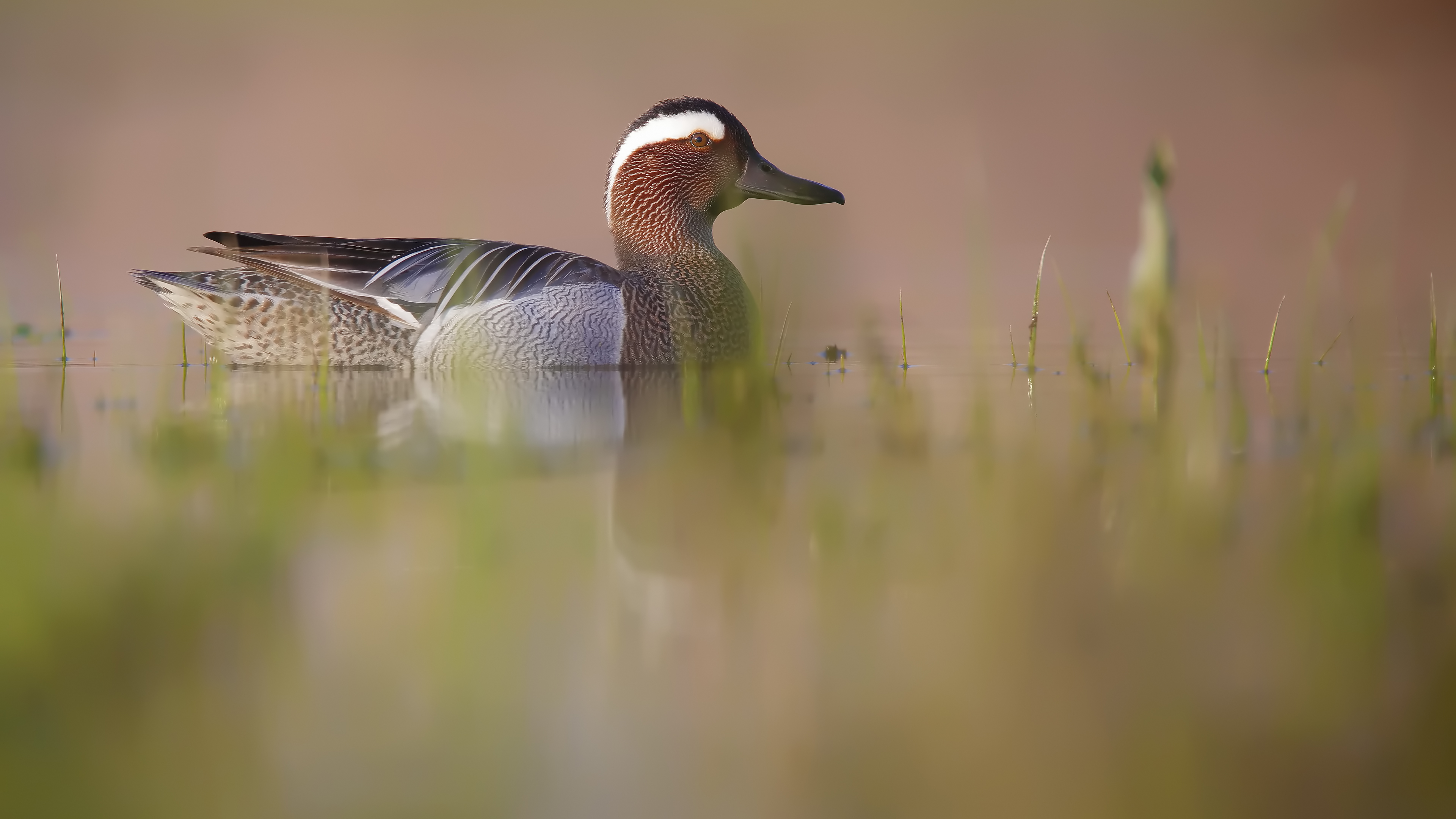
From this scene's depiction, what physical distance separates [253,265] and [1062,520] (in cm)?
496

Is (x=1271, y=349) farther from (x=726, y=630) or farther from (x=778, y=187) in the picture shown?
(x=726, y=630)

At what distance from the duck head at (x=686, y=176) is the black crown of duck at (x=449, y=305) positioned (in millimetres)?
245

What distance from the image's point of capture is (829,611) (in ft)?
5.49

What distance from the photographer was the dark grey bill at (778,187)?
6.78 meters

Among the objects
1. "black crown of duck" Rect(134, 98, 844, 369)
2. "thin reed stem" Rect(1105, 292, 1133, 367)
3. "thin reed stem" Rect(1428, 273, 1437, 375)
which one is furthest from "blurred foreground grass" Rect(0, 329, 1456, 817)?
"black crown of duck" Rect(134, 98, 844, 369)

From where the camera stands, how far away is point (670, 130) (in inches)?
271

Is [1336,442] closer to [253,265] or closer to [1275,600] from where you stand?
[1275,600]

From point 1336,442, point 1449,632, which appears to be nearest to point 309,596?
point 1449,632

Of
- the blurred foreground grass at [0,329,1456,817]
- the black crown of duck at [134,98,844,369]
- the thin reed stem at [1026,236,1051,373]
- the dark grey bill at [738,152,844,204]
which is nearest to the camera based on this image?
the blurred foreground grass at [0,329,1456,817]

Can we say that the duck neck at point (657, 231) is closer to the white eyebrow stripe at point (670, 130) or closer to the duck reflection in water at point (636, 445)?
the white eyebrow stripe at point (670, 130)

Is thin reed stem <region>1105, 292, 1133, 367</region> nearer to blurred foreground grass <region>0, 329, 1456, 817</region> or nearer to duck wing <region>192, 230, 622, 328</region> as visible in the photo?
blurred foreground grass <region>0, 329, 1456, 817</region>

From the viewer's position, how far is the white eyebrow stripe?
22.4 ft

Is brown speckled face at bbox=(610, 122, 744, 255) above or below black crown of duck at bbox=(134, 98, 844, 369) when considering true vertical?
above

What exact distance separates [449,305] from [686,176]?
167 cm
